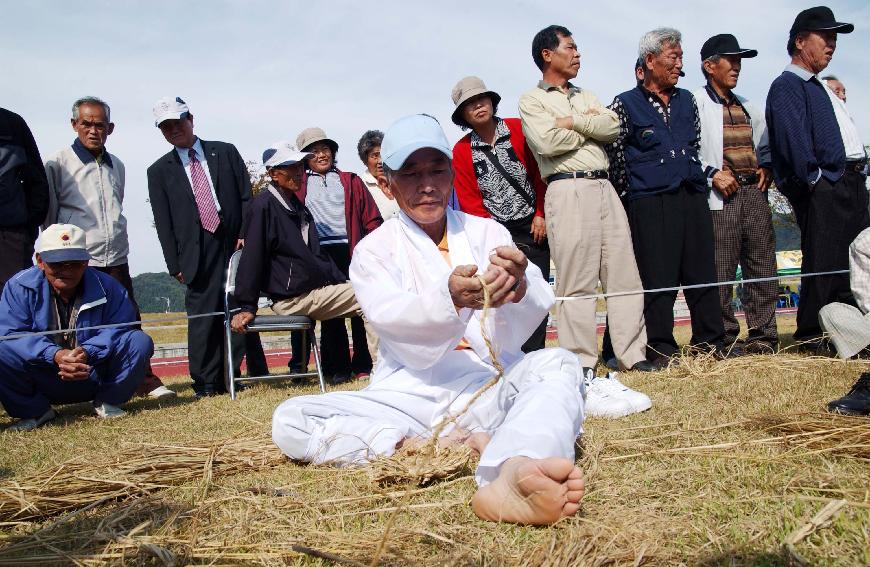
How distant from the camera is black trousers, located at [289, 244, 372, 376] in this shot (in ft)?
22.2

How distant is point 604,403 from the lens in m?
3.67

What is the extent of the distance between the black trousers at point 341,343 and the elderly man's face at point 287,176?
68cm

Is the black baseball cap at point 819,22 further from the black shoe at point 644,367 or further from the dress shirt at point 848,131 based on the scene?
the black shoe at point 644,367

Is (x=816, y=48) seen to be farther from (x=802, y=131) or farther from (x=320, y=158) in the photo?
(x=320, y=158)

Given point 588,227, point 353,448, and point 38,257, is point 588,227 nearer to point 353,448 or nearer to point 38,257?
point 353,448

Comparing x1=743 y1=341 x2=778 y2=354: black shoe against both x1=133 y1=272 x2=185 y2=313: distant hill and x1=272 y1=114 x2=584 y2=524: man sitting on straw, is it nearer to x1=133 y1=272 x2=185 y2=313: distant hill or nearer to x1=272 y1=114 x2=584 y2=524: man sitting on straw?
x1=272 y1=114 x2=584 y2=524: man sitting on straw

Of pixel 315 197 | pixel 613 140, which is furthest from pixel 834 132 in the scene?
pixel 315 197

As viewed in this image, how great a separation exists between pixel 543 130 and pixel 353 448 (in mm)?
2994

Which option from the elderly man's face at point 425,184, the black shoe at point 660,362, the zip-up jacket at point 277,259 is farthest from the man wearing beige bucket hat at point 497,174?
the elderly man's face at point 425,184

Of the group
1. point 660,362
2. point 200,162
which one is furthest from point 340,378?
point 660,362

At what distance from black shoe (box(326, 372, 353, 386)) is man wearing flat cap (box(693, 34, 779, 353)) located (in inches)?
127

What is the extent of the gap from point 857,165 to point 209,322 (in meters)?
5.28

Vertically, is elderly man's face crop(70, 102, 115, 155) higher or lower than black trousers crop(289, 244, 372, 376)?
higher

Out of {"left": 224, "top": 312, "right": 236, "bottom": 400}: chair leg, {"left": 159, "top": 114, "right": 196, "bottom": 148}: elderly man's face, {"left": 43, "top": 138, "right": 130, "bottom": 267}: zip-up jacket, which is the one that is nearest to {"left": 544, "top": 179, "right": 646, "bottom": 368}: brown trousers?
{"left": 224, "top": 312, "right": 236, "bottom": 400}: chair leg
